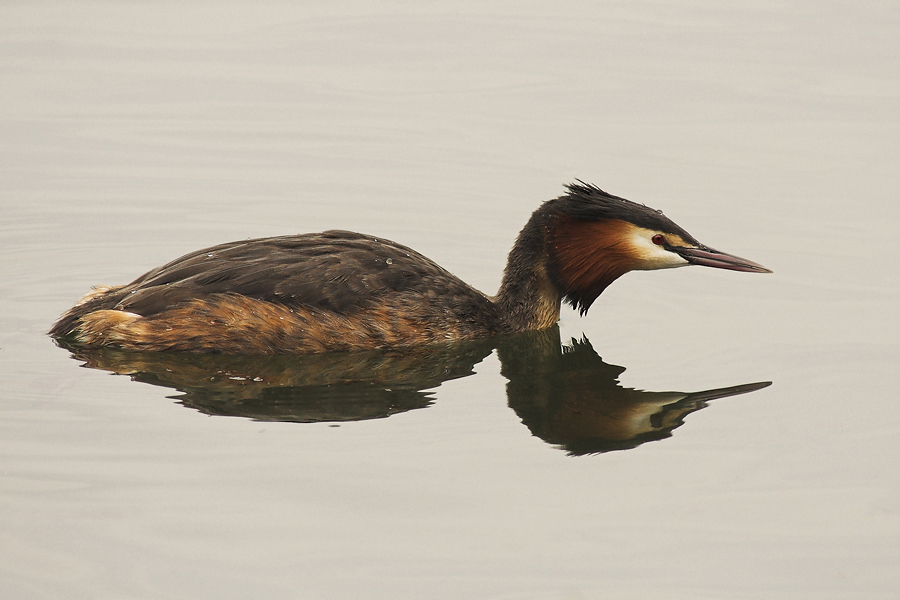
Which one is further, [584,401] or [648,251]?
[648,251]

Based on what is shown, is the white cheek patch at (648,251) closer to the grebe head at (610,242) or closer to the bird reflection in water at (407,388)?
the grebe head at (610,242)

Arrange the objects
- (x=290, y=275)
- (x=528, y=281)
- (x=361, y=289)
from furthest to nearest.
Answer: (x=528, y=281), (x=361, y=289), (x=290, y=275)

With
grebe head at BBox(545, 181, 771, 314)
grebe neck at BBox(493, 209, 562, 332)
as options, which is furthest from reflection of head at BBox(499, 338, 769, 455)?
grebe head at BBox(545, 181, 771, 314)

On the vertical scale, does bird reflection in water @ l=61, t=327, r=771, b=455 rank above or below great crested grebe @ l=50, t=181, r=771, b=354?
below

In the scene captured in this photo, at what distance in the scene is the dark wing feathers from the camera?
923 cm

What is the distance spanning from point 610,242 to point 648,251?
0.98ft

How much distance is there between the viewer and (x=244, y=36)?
53.5 feet

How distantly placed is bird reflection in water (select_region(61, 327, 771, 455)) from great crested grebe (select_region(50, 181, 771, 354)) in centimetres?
14

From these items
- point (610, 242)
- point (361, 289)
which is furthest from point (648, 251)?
point (361, 289)

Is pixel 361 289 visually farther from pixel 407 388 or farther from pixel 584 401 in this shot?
pixel 584 401

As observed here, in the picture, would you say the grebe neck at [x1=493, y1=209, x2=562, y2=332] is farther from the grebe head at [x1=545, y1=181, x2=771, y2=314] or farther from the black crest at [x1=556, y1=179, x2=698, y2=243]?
the black crest at [x1=556, y1=179, x2=698, y2=243]

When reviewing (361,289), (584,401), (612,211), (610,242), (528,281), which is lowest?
(584,401)

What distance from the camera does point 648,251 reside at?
32.9 ft

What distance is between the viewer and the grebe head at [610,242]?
991 cm
